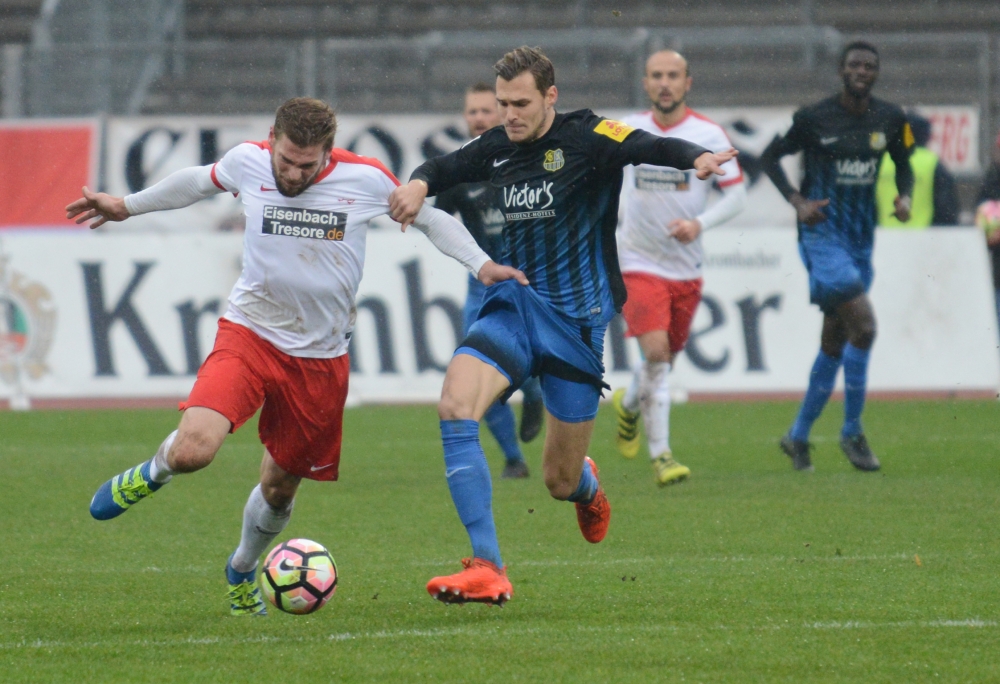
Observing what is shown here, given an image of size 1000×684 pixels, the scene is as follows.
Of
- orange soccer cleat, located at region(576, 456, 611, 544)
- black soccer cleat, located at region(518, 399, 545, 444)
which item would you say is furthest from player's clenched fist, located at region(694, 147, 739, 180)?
black soccer cleat, located at region(518, 399, 545, 444)

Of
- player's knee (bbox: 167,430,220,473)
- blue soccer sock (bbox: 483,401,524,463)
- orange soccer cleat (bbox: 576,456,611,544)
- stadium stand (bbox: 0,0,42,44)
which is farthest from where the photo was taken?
stadium stand (bbox: 0,0,42,44)

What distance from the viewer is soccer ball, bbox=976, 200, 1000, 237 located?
42.3ft

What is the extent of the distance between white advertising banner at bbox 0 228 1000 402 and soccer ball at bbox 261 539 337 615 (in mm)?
7977

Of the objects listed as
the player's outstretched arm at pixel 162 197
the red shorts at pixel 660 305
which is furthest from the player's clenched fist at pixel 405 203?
the red shorts at pixel 660 305

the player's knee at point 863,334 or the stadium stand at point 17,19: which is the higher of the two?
the stadium stand at point 17,19

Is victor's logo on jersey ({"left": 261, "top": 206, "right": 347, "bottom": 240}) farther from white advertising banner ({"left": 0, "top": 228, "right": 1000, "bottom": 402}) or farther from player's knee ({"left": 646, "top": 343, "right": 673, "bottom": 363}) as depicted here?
white advertising banner ({"left": 0, "top": 228, "right": 1000, "bottom": 402})

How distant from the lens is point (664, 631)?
504cm

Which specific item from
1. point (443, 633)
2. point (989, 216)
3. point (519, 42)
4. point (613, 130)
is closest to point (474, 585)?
point (443, 633)

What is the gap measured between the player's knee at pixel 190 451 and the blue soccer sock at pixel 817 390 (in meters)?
5.15

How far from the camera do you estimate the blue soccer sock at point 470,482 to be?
5352mm

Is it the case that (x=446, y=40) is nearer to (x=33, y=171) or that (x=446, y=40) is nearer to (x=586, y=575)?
(x=33, y=171)

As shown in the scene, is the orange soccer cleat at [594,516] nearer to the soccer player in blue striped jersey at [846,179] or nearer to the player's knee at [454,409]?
the player's knee at [454,409]

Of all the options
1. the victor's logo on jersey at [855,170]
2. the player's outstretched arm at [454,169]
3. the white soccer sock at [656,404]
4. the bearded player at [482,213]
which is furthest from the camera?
the victor's logo on jersey at [855,170]

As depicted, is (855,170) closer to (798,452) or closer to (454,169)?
(798,452)
